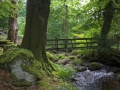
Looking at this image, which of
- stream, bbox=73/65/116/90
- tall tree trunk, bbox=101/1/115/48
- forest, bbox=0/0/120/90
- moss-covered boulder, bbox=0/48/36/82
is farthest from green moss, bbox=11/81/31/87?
tall tree trunk, bbox=101/1/115/48

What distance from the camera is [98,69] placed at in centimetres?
1234

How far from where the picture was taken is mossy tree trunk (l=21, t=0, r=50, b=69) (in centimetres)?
796

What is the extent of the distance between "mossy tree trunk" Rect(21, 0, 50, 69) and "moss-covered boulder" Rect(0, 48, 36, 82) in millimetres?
849

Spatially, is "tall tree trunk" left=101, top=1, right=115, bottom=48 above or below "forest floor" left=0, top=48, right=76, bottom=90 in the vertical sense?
above

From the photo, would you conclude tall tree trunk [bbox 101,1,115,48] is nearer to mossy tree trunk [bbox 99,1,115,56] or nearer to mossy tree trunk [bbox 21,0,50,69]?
mossy tree trunk [bbox 99,1,115,56]

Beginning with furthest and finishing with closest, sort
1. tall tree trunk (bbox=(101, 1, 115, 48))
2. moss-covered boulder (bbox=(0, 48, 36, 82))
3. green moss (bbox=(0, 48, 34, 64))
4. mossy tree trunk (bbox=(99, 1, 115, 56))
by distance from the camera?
tall tree trunk (bbox=(101, 1, 115, 48))
mossy tree trunk (bbox=(99, 1, 115, 56))
green moss (bbox=(0, 48, 34, 64))
moss-covered boulder (bbox=(0, 48, 36, 82))

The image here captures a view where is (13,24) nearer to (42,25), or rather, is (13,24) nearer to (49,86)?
(42,25)

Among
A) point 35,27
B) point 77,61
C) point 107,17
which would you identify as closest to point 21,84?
point 35,27

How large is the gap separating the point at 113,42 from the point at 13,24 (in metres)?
8.74

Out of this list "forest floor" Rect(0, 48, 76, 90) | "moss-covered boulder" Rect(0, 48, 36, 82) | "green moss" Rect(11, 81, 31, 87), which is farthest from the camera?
"moss-covered boulder" Rect(0, 48, 36, 82)

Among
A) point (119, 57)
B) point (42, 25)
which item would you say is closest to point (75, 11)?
point (119, 57)

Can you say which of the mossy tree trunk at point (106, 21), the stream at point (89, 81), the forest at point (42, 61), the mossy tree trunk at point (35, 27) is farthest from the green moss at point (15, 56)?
the mossy tree trunk at point (106, 21)

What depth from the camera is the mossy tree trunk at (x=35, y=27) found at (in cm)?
796

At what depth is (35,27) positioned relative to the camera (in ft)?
26.3
